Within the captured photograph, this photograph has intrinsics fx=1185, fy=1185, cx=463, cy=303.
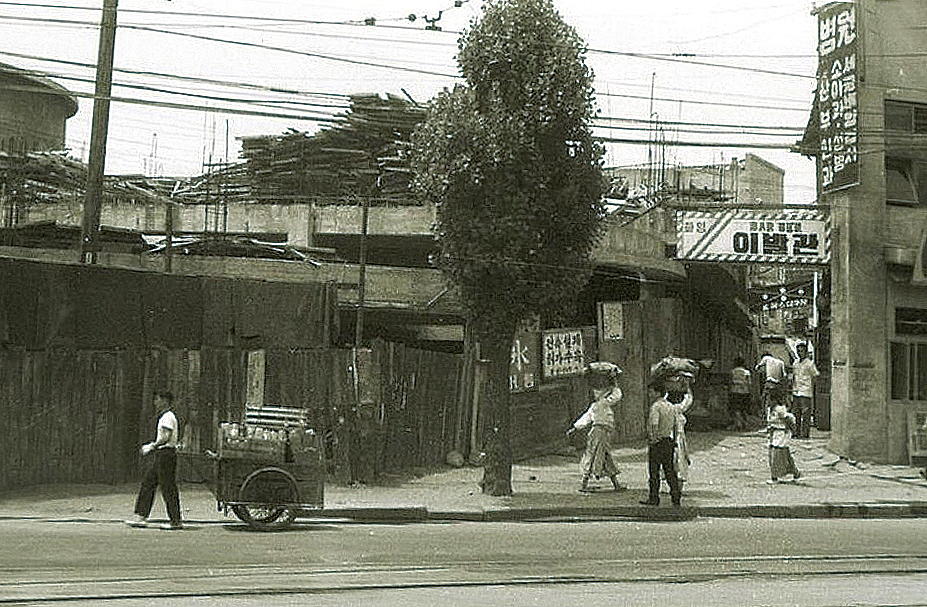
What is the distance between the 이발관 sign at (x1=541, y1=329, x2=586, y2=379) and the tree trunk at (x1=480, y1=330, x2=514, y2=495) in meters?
4.46

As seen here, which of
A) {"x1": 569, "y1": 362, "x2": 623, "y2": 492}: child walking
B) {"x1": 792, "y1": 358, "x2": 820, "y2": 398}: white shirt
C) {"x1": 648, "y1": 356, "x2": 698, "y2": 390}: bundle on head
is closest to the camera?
{"x1": 569, "y1": 362, "x2": 623, "y2": 492}: child walking

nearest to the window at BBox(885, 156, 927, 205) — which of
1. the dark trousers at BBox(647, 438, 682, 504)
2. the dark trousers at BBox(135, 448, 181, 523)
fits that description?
the dark trousers at BBox(647, 438, 682, 504)

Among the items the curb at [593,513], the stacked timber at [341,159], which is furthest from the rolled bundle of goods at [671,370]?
the stacked timber at [341,159]

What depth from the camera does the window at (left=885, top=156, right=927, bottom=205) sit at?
22.8 metres

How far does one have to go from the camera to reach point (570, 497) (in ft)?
56.0

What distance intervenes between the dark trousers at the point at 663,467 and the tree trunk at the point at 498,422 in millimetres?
2009

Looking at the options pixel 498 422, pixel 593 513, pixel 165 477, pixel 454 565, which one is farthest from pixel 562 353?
pixel 454 565

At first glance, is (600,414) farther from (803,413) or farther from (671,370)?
(803,413)

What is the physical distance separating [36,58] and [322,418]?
6350 millimetres

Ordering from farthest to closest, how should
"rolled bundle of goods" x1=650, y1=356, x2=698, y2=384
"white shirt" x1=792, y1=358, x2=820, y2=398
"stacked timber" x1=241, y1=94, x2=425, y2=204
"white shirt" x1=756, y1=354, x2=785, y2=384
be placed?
"stacked timber" x1=241, y1=94, x2=425, y2=204 → "white shirt" x1=792, y1=358, x2=820, y2=398 → "white shirt" x1=756, y1=354, x2=785, y2=384 → "rolled bundle of goods" x1=650, y1=356, x2=698, y2=384

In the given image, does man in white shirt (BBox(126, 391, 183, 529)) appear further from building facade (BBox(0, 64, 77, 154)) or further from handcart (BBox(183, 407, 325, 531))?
building facade (BBox(0, 64, 77, 154))

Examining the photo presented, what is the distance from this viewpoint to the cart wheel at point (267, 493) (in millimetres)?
13445

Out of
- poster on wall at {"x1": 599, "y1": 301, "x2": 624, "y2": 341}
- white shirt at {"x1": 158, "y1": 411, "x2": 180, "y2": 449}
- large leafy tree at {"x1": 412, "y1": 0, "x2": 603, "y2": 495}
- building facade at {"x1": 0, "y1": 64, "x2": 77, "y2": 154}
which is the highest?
building facade at {"x1": 0, "y1": 64, "x2": 77, "y2": 154}

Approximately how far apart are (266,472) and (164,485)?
1.14m
